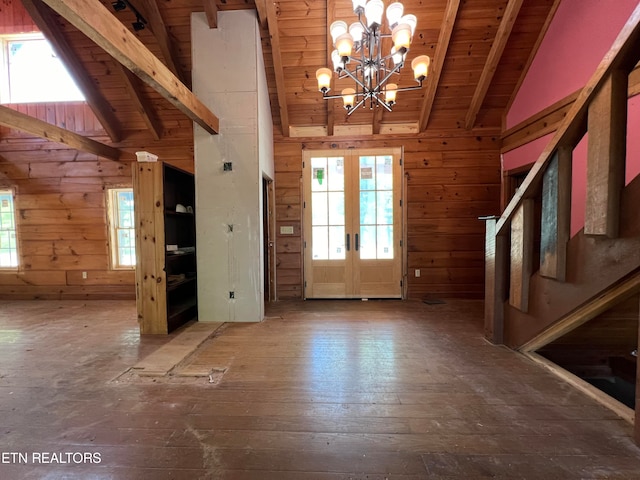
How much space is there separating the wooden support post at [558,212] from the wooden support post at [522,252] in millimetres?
258

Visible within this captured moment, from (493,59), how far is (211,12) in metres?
3.60

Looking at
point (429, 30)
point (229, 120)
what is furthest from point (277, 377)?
point (429, 30)

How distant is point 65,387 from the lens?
2.03 metres

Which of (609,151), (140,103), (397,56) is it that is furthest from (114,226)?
(609,151)

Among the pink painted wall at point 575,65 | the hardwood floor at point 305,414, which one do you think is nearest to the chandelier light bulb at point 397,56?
the pink painted wall at point 575,65

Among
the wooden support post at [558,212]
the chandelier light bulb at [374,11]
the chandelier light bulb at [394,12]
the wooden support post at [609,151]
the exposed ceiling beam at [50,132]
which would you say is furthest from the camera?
the exposed ceiling beam at [50,132]

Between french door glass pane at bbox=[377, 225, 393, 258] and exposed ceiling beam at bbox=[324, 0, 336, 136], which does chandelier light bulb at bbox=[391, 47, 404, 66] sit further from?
french door glass pane at bbox=[377, 225, 393, 258]

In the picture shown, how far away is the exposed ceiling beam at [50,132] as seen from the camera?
3.01m

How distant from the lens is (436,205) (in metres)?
4.62

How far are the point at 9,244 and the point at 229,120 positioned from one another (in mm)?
4798

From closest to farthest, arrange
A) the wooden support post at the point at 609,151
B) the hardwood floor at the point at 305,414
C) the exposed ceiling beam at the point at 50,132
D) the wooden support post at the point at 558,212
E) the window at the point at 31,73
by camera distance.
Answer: the hardwood floor at the point at 305,414 < the wooden support post at the point at 609,151 < the wooden support post at the point at 558,212 < the exposed ceiling beam at the point at 50,132 < the window at the point at 31,73

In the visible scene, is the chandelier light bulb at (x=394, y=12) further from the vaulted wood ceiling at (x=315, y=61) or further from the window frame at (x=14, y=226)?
the window frame at (x=14, y=226)

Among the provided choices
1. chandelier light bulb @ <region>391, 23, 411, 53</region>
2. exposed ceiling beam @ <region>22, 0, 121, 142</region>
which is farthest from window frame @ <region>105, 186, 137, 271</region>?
chandelier light bulb @ <region>391, 23, 411, 53</region>

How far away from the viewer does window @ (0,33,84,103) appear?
14.7 ft
